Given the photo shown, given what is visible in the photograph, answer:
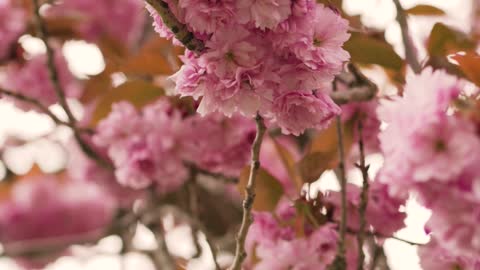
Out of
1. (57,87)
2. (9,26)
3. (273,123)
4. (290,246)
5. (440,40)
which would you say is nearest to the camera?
(273,123)

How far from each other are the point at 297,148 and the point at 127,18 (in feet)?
2.42

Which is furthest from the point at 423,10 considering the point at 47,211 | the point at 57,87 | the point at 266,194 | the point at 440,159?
the point at 47,211

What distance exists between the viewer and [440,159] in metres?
0.71

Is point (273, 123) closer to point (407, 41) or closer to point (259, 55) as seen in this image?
point (259, 55)

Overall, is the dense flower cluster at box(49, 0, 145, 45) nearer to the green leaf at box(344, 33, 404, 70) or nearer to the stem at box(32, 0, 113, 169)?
the stem at box(32, 0, 113, 169)

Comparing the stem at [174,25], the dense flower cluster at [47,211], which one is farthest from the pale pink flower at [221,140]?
the dense flower cluster at [47,211]

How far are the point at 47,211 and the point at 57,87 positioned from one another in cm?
127

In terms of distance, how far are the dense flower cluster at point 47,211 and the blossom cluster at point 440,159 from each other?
2.04 m

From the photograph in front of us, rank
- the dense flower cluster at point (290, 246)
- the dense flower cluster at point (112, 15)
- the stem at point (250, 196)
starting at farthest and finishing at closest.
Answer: the dense flower cluster at point (112, 15), the dense flower cluster at point (290, 246), the stem at point (250, 196)

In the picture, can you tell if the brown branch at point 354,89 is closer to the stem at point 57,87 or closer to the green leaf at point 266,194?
the green leaf at point 266,194

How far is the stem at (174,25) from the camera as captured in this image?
745 millimetres

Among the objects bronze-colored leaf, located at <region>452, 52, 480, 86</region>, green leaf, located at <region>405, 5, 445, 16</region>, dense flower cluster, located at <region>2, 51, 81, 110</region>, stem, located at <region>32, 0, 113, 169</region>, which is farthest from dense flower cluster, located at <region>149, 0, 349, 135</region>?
dense flower cluster, located at <region>2, 51, 81, 110</region>

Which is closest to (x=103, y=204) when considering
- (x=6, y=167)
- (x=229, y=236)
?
(x=6, y=167)

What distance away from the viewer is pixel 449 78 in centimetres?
74
